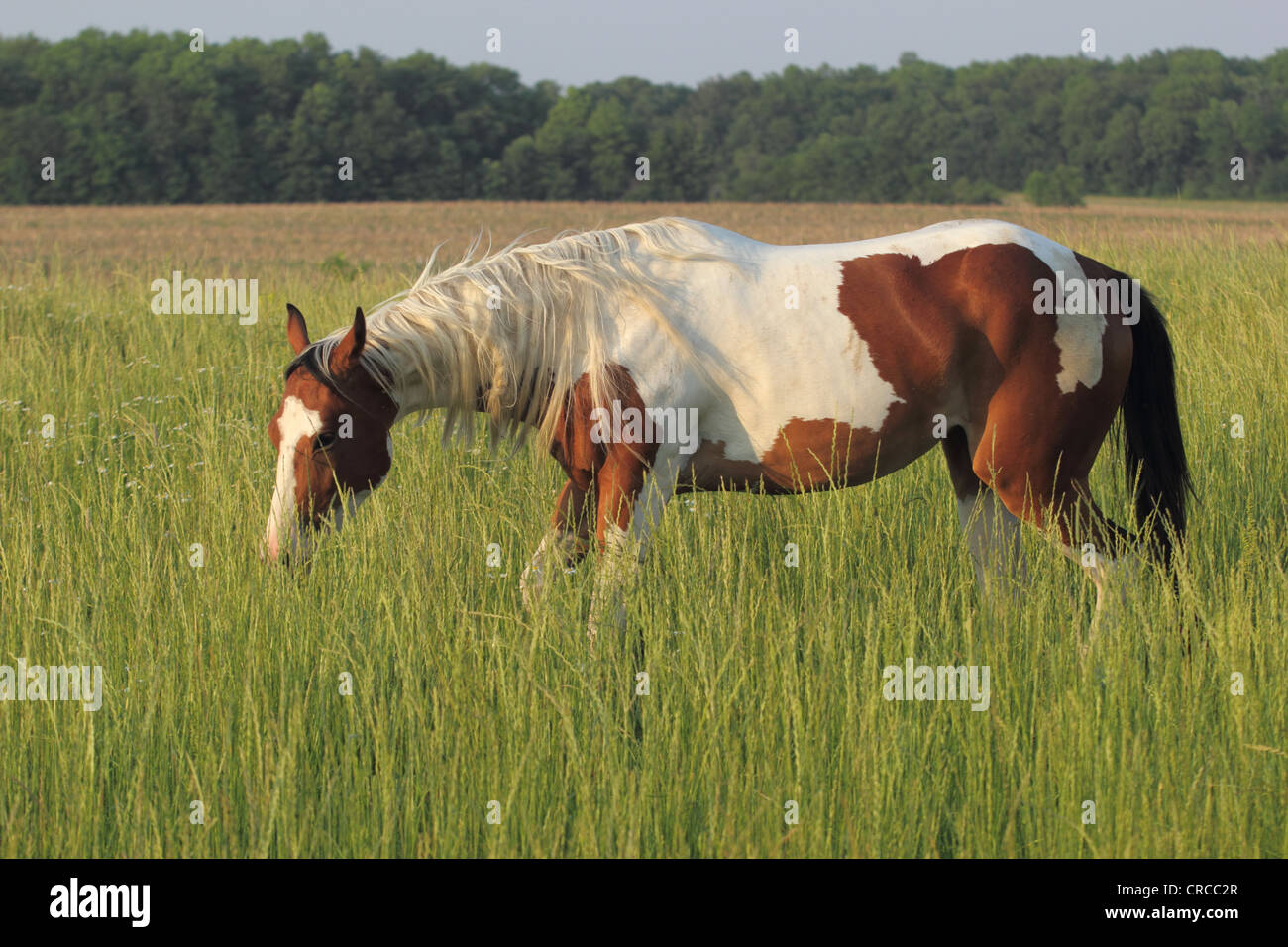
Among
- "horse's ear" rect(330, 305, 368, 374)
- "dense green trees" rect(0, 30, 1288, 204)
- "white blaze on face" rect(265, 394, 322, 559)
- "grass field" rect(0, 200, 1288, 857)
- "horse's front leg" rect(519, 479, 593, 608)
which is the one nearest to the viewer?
"grass field" rect(0, 200, 1288, 857)

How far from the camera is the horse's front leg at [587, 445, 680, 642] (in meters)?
3.45

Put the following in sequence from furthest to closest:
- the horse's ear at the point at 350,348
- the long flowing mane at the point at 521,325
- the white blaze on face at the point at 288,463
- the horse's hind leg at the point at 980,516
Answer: the horse's hind leg at the point at 980,516
the long flowing mane at the point at 521,325
the white blaze on face at the point at 288,463
the horse's ear at the point at 350,348

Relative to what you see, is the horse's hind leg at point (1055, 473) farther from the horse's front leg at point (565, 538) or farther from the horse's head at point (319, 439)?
the horse's head at point (319, 439)

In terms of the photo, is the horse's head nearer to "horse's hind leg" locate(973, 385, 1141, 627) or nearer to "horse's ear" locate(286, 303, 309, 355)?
"horse's ear" locate(286, 303, 309, 355)

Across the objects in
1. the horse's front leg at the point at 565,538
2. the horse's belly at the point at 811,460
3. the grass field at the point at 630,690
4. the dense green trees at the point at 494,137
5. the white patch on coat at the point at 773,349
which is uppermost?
the dense green trees at the point at 494,137

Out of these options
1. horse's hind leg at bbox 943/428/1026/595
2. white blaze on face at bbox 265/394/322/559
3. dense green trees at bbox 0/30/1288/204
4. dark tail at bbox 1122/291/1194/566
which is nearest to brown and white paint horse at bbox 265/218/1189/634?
white blaze on face at bbox 265/394/322/559

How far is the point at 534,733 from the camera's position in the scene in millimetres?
2660

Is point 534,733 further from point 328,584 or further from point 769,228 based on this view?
point 769,228

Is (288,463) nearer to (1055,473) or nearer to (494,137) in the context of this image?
(1055,473)

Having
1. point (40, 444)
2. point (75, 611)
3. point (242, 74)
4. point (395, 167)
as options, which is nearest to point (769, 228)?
point (40, 444)

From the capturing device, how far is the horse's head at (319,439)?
3502 millimetres

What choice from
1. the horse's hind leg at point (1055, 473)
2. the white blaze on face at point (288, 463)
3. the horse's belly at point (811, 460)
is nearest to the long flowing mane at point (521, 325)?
the white blaze on face at point (288, 463)

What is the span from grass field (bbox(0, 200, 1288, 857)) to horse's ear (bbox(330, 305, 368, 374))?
676 mm

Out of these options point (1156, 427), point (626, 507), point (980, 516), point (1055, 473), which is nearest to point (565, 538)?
point (626, 507)
